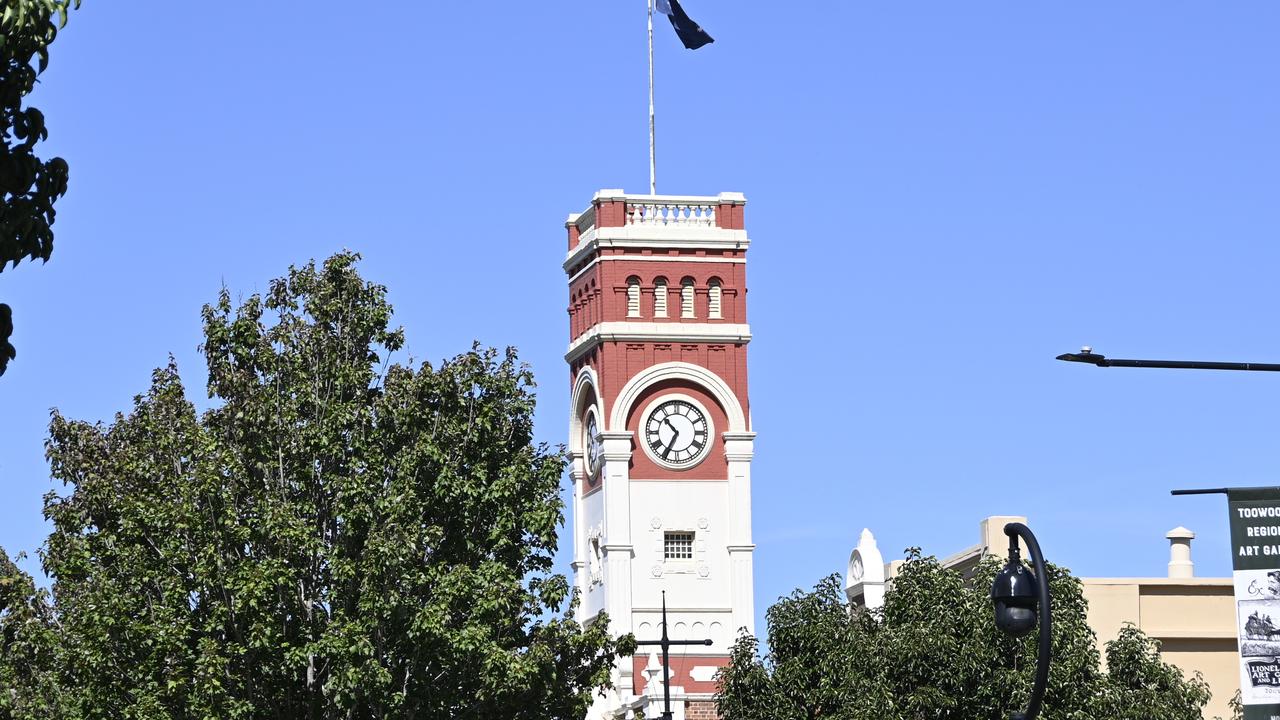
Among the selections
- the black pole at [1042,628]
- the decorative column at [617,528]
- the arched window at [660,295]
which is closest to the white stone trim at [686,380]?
the decorative column at [617,528]

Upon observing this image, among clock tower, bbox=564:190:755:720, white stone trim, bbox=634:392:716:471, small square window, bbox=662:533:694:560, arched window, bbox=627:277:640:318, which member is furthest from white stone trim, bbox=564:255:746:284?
small square window, bbox=662:533:694:560

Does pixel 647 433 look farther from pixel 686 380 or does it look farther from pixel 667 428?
pixel 686 380

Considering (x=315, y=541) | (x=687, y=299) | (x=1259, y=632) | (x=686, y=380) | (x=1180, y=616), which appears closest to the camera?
(x=1259, y=632)

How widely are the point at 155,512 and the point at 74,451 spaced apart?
11.5ft

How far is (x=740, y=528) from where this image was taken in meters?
87.4

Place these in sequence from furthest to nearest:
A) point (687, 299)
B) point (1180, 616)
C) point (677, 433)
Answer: point (687, 299) → point (677, 433) → point (1180, 616)

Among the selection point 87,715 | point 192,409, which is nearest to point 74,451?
point 192,409

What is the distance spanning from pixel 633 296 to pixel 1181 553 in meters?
32.1

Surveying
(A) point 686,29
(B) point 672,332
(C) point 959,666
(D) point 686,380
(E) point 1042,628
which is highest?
(A) point 686,29

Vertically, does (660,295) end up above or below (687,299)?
above

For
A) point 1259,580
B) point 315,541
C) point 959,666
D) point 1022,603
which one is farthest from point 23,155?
point 959,666

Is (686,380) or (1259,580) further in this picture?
(686,380)

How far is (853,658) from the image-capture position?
1886 inches

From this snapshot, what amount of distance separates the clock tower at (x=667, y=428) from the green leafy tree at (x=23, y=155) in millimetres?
67444
